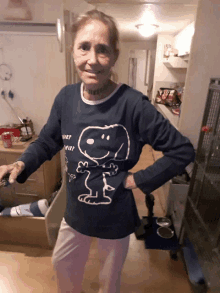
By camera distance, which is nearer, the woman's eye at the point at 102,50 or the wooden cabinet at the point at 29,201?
the woman's eye at the point at 102,50

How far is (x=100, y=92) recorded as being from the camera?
0.72 meters

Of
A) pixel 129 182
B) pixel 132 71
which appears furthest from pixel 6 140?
pixel 132 71

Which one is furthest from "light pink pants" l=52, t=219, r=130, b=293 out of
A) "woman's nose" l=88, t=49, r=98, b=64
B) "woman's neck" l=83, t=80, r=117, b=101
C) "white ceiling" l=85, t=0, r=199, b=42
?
"white ceiling" l=85, t=0, r=199, b=42

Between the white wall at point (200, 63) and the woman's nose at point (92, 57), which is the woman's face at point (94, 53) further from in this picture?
the white wall at point (200, 63)

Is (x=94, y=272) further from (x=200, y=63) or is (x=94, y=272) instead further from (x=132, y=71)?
(x=132, y=71)

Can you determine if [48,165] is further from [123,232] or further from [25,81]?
[123,232]

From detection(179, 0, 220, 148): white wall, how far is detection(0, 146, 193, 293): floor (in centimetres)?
94

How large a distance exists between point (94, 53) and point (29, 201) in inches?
52.7

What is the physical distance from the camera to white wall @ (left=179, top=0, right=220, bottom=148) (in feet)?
4.43

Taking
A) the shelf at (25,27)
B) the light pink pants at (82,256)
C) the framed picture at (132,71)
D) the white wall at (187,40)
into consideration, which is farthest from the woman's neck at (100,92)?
the framed picture at (132,71)

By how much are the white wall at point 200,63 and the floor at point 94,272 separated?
940mm

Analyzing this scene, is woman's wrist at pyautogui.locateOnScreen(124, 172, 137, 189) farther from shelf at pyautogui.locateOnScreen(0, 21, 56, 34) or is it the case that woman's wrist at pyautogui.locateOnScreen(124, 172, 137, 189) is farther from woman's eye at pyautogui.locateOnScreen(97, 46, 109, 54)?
shelf at pyautogui.locateOnScreen(0, 21, 56, 34)

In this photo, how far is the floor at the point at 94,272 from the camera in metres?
1.23

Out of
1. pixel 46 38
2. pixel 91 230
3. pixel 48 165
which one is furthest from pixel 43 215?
pixel 46 38
